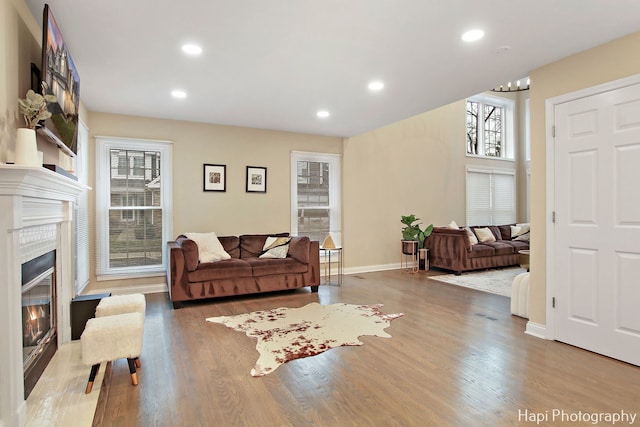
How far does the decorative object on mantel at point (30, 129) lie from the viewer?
6.57 ft

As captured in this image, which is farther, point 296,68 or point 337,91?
point 337,91

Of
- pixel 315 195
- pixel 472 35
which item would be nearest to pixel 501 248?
pixel 315 195

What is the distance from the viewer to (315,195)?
638 cm

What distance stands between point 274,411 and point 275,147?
14.9ft

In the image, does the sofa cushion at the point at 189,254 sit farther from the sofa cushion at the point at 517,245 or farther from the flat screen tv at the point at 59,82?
the sofa cushion at the point at 517,245

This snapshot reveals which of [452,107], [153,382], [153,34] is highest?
[452,107]

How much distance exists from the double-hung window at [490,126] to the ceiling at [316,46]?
16.6ft

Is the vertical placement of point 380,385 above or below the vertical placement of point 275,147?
below

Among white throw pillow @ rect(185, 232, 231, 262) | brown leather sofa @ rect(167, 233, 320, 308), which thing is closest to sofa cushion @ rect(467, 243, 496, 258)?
brown leather sofa @ rect(167, 233, 320, 308)

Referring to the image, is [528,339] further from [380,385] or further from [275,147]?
[275,147]

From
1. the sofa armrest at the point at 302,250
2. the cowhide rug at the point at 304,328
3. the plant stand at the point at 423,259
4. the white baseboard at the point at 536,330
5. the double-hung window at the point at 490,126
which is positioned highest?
the double-hung window at the point at 490,126

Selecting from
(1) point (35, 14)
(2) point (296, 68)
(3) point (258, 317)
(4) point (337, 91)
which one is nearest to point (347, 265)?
(3) point (258, 317)

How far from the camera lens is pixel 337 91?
405cm

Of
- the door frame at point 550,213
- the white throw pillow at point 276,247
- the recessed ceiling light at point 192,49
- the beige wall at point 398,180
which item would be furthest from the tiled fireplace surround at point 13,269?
the beige wall at point 398,180
